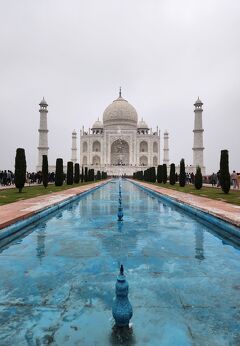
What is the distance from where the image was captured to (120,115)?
57.7m

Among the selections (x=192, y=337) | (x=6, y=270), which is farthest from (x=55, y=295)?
(x=192, y=337)

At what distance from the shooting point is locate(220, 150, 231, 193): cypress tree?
1359cm

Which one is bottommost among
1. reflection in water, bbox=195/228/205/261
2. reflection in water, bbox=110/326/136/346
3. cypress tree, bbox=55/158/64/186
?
reflection in water, bbox=110/326/136/346

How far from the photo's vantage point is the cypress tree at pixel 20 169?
14.2m

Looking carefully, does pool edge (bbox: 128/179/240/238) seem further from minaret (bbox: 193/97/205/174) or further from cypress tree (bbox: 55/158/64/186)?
minaret (bbox: 193/97/205/174)

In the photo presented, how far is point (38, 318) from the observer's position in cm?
221

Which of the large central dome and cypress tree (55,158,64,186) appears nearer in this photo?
cypress tree (55,158,64,186)

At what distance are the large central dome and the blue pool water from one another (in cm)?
5320

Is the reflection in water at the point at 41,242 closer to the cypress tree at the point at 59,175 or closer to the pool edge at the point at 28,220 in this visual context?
the pool edge at the point at 28,220

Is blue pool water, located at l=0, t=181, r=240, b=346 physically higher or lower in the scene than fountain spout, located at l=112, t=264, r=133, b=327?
lower

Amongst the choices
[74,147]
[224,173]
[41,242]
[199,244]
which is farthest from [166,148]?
[41,242]

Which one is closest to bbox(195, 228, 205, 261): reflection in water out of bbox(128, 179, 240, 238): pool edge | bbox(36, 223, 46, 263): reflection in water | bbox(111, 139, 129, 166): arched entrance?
bbox(128, 179, 240, 238): pool edge

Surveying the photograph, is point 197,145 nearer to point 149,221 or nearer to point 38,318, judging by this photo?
point 149,221

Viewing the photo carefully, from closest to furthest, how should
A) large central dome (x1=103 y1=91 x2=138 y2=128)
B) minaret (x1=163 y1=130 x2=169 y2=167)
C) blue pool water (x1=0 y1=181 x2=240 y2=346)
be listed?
blue pool water (x1=0 y1=181 x2=240 y2=346) → minaret (x1=163 y1=130 x2=169 y2=167) → large central dome (x1=103 y1=91 x2=138 y2=128)
